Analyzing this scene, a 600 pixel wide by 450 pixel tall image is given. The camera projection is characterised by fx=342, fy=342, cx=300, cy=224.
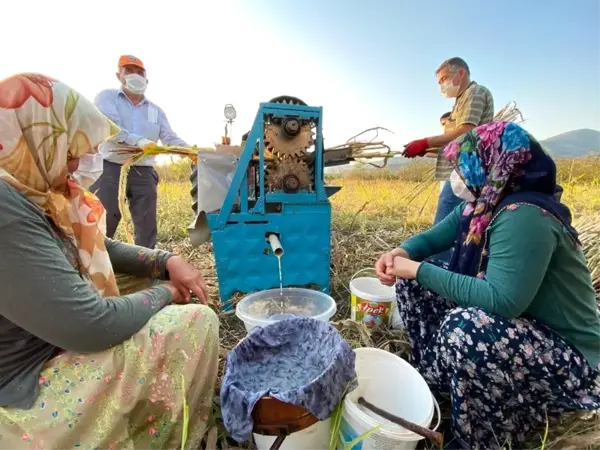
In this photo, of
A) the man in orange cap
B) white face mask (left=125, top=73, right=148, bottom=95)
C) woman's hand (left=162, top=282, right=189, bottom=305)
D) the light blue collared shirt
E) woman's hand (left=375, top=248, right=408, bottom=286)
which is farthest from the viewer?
white face mask (left=125, top=73, right=148, bottom=95)

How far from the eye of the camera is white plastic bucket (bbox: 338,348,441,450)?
1.05 metres

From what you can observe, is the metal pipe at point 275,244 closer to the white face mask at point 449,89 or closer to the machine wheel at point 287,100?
the machine wheel at point 287,100

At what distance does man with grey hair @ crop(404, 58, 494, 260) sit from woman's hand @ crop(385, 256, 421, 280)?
119cm

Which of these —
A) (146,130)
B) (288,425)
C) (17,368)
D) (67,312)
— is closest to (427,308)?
(288,425)

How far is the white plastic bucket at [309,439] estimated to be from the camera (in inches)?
43.8

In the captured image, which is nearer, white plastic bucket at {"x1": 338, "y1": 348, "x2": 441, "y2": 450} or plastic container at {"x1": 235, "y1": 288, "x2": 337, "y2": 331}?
white plastic bucket at {"x1": 338, "y1": 348, "x2": 441, "y2": 450}

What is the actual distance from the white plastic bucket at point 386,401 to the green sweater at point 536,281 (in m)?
0.36

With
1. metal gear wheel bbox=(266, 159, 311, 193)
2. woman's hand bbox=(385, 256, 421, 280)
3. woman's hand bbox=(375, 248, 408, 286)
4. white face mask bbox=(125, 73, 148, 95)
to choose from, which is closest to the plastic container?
woman's hand bbox=(375, 248, 408, 286)

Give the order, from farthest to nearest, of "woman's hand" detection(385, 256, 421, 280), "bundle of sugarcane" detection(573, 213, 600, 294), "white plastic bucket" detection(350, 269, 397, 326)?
"bundle of sugarcane" detection(573, 213, 600, 294) → "white plastic bucket" detection(350, 269, 397, 326) → "woman's hand" detection(385, 256, 421, 280)

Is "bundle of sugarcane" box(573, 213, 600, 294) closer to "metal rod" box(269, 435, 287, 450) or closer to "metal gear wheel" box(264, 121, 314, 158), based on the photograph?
"metal gear wheel" box(264, 121, 314, 158)

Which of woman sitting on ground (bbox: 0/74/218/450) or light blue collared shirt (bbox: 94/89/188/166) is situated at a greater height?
light blue collared shirt (bbox: 94/89/188/166)

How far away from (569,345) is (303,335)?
961 mm

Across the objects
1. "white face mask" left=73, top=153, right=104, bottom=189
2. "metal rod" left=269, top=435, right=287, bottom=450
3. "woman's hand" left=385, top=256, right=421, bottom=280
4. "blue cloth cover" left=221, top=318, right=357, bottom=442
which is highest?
"white face mask" left=73, top=153, right=104, bottom=189

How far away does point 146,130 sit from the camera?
325 centimetres
